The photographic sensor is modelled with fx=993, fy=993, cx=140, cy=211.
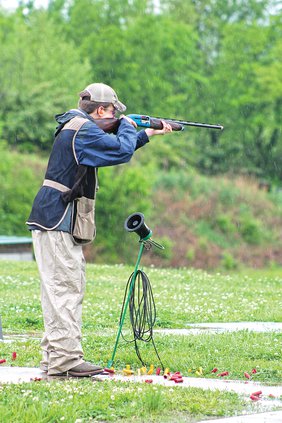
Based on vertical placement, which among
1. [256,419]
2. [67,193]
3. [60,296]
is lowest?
[256,419]

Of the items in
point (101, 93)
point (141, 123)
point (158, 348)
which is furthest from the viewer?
point (158, 348)

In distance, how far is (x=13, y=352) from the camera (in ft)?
27.8

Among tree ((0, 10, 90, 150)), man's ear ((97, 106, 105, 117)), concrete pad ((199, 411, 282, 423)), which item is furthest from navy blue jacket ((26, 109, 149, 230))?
tree ((0, 10, 90, 150))

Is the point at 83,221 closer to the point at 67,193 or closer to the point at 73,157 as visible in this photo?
the point at 67,193

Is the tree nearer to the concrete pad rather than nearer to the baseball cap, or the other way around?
the baseball cap

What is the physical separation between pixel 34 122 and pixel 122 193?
616 cm

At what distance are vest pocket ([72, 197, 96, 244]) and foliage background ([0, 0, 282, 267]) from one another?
90.4 ft

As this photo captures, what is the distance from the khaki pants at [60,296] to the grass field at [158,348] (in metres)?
0.37

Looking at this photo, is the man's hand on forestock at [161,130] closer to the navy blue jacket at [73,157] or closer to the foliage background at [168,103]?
the navy blue jacket at [73,157]

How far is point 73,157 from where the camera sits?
7.44 m

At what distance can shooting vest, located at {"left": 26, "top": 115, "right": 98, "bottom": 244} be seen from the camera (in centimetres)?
738

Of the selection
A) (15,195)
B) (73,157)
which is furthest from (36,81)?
(73,157)

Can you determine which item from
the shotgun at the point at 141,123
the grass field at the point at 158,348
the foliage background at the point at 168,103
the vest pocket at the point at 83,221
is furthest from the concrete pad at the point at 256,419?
the foliage background at the point at 168,103

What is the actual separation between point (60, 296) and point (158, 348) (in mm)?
1949
